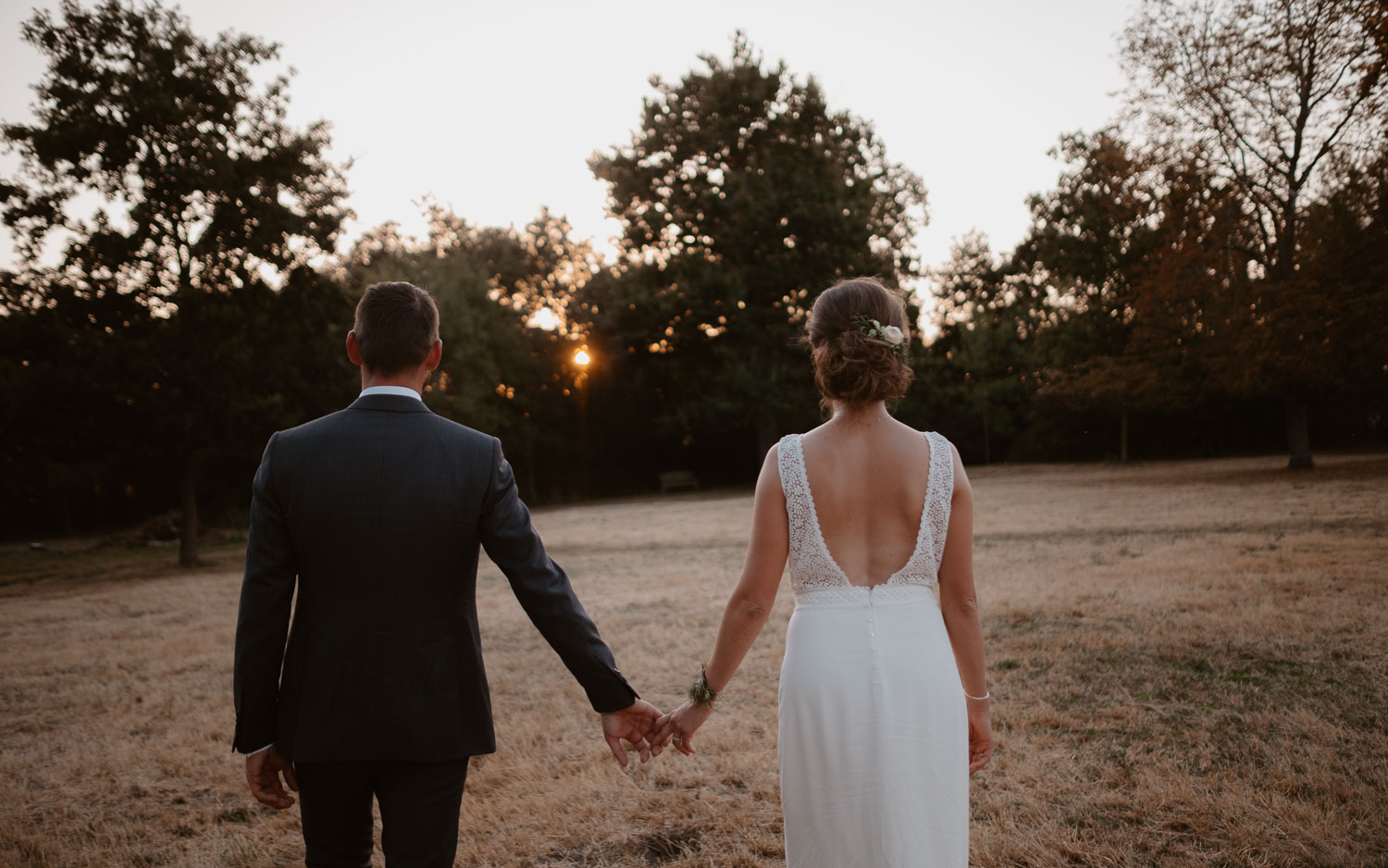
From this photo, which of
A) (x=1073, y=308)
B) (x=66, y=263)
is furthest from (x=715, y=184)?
(x=66, y=263)

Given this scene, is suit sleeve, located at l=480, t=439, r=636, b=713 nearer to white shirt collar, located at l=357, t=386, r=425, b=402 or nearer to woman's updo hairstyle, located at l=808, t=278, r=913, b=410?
white shirt collar, located at l=357, t=386, r=425, b=402

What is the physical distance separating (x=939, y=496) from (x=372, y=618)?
158cm

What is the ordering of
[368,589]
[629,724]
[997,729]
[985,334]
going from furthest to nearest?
[985,334]
[997,729]
[629,724]
[368,589]

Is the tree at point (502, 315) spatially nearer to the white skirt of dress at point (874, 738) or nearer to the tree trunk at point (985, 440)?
the tree trunk at point (985, 440)

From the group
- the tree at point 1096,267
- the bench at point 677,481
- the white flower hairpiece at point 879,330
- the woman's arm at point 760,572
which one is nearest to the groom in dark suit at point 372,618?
the woman's arm at point 760,572

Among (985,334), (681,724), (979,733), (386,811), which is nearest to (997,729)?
(979,733)

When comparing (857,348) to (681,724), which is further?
(681,724)

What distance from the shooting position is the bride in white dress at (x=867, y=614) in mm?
2209

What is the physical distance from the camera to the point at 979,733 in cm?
257

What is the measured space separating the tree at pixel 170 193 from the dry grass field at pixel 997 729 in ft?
17.1

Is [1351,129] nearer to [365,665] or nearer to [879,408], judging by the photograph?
[879,408]

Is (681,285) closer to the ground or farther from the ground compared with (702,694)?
farther from the ground

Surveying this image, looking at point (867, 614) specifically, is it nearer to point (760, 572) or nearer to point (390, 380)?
point (760, 572)

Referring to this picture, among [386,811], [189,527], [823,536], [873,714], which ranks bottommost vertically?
[189,527]
